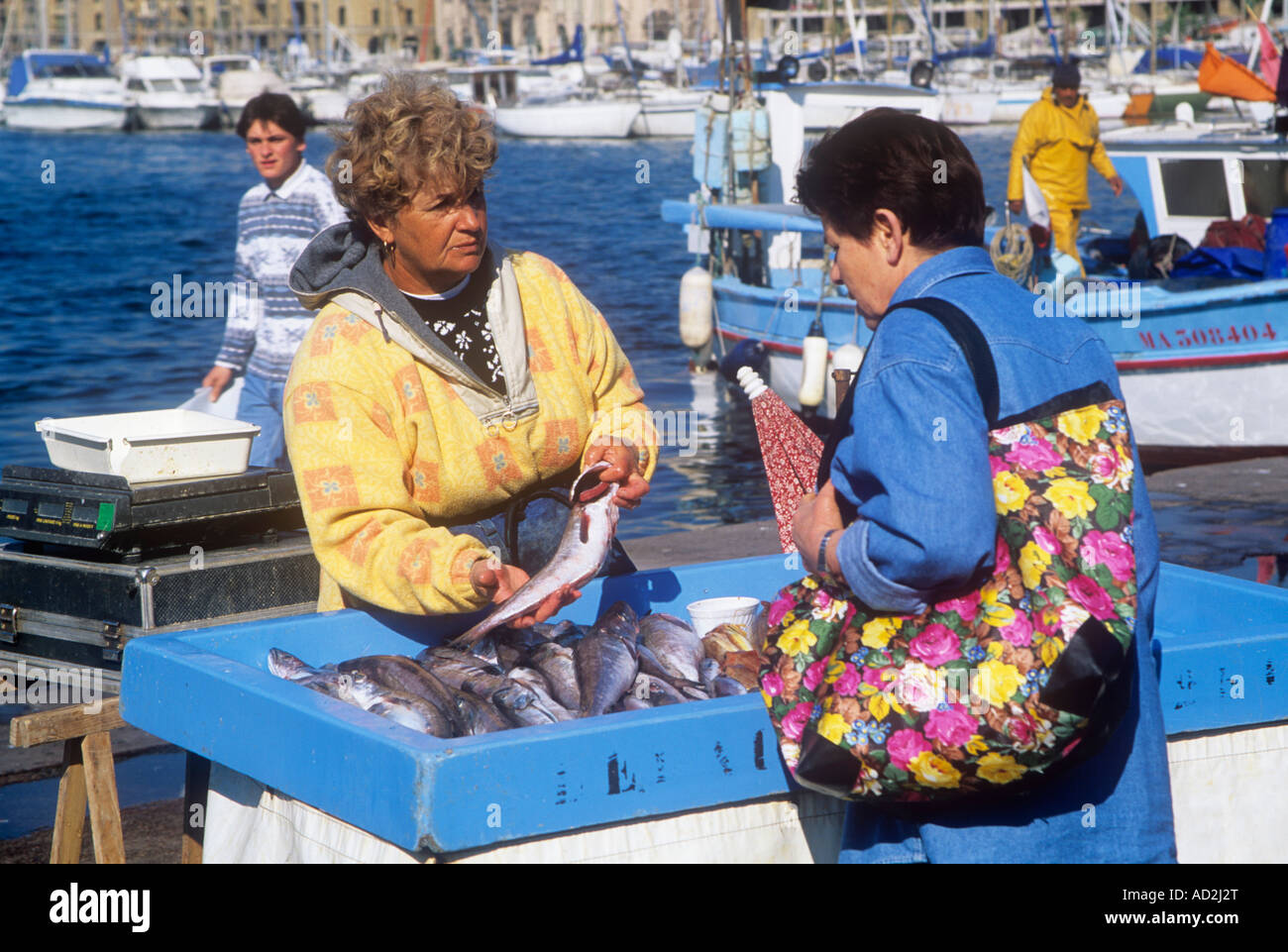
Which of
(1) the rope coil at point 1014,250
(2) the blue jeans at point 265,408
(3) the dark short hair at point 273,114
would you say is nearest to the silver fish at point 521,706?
(2) the blue jeans at point 265,408

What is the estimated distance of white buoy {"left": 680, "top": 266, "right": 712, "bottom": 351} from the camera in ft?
48.9

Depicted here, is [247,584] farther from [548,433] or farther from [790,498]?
[790,498]

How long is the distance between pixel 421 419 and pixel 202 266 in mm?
29620

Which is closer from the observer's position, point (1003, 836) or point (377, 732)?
point (1003, 836)

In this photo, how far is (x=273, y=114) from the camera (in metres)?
5.93

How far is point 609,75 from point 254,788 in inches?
3191

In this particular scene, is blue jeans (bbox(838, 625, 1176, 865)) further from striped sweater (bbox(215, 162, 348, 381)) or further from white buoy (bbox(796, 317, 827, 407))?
white buoy (bbox(796, 317, 827, 407))

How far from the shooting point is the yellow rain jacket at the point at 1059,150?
1232cm

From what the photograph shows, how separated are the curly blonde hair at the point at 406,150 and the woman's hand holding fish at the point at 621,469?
0.61m

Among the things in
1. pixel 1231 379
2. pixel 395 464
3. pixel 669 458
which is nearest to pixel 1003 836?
pixel 395 464

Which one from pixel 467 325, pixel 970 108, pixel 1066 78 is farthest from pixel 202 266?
pixel 970 108

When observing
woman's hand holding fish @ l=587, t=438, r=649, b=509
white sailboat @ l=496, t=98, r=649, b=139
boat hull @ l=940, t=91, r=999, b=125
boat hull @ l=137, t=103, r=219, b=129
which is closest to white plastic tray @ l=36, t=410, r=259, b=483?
woman's hand holding fish @ l=587, t=438, r=649, b=509

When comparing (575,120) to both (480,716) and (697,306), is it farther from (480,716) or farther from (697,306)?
(480,716)

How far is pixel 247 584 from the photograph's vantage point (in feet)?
12.4
